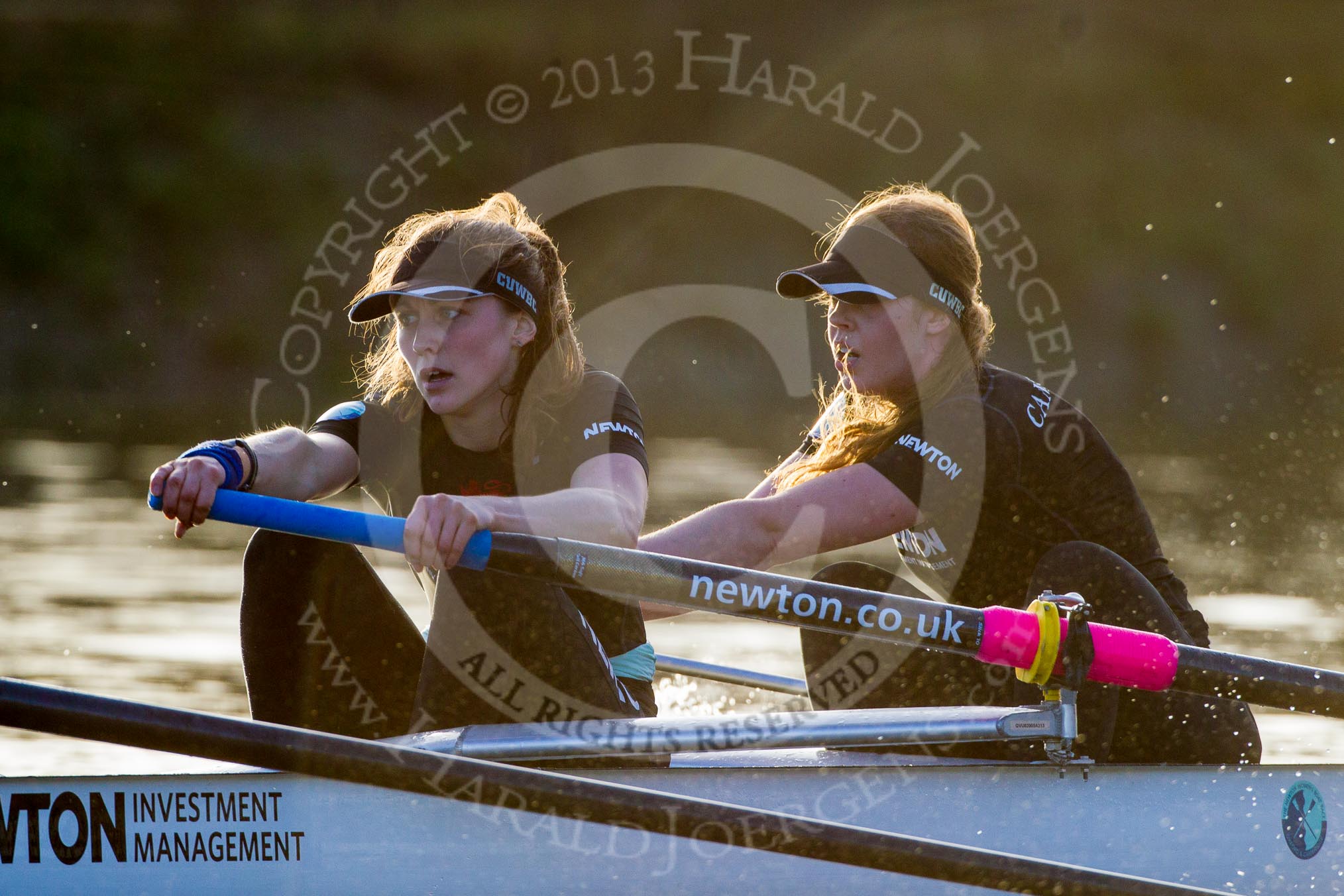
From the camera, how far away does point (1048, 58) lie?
86.4 ft

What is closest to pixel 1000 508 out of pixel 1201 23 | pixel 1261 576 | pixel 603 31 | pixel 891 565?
pixel 891 565

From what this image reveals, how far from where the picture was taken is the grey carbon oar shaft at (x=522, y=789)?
7.06 feet

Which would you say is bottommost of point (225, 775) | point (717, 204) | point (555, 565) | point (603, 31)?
point (225, 775)

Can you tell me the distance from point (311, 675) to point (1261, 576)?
23.1 ft

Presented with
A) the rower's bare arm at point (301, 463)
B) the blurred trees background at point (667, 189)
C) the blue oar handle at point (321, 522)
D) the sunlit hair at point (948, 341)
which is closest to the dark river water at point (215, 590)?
the rower's bare arm at point (301, 463)

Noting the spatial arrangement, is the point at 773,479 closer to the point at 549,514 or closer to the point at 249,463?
the point at 549,514

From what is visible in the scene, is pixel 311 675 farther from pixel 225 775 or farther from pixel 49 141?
pixel 49 141

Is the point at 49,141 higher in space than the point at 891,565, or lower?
higher

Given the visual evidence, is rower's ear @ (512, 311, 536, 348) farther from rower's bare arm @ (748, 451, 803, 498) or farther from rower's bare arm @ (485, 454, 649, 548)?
rower's bare arm @ (748, 451, 803, 498)

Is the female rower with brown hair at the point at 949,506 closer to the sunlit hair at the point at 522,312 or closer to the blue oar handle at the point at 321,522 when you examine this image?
the sunlit hair at the point at 522,312

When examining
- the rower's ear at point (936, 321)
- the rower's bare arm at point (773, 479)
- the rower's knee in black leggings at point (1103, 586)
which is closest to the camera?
the rower's knee in black leggings at point (1103, 586)

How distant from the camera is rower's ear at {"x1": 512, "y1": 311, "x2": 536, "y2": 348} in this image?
2918 mm

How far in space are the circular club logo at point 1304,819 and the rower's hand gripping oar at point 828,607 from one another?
9.3 inches

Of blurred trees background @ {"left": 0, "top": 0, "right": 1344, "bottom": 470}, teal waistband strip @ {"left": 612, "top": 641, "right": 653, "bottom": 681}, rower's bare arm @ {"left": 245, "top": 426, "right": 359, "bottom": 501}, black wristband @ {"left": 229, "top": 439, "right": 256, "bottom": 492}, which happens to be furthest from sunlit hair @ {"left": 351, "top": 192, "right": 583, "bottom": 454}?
blurred trees background @ {"left": 0, "top": 0, "right": 1344, "bottom": 470}
